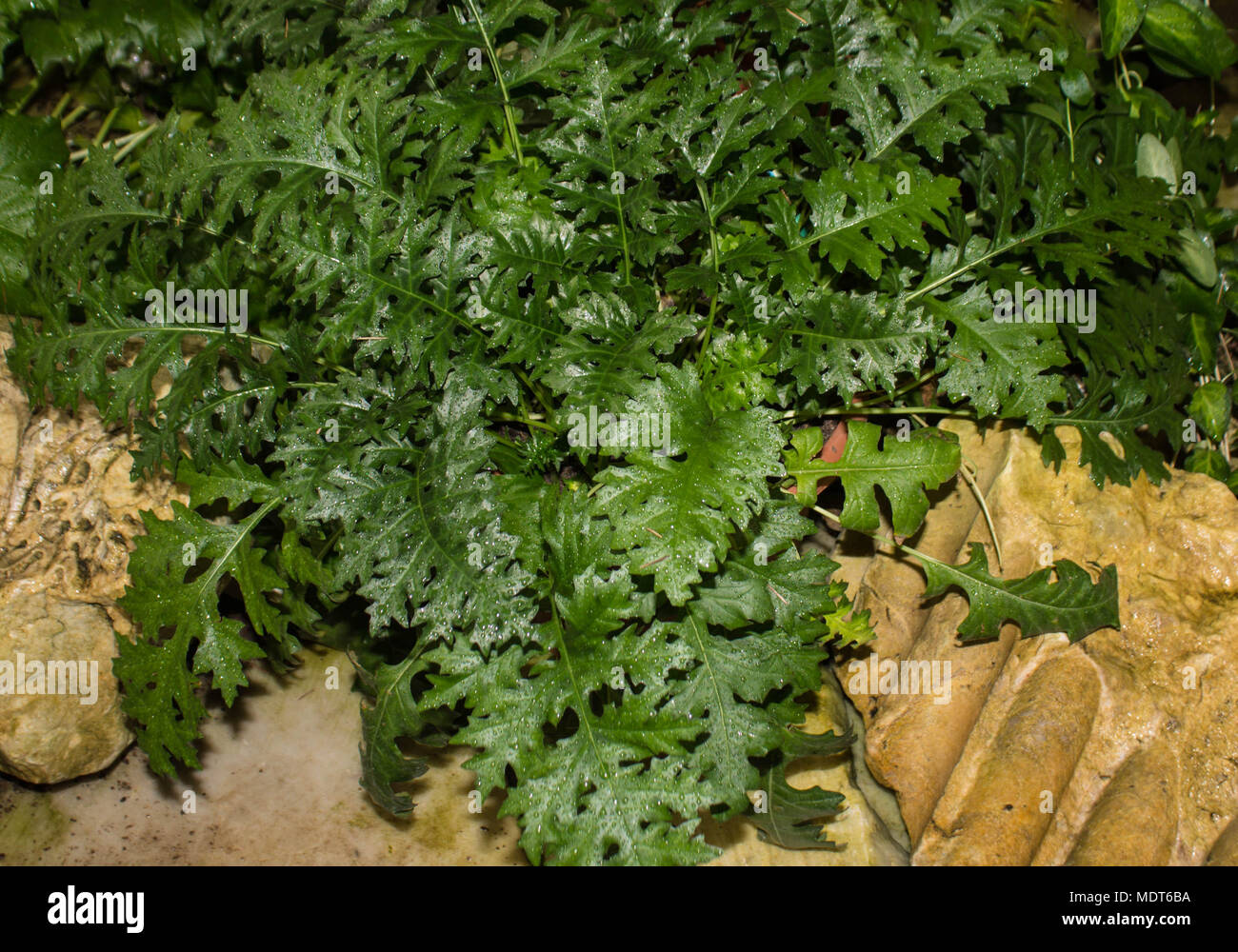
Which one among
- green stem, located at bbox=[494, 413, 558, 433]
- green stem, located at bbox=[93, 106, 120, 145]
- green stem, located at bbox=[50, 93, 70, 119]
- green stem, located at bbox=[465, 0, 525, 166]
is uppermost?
green stem, located at bbox=[50, 93, 70, 119]

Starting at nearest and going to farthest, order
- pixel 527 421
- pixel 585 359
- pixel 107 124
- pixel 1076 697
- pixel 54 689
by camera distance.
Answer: pixel 585 359
pixel 1076 697
pixel 54 689
pixel 527 421
pixel 107 124

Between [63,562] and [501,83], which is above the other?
[501,83]

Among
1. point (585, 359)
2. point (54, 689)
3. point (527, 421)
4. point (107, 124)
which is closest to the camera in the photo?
point (585, 359)

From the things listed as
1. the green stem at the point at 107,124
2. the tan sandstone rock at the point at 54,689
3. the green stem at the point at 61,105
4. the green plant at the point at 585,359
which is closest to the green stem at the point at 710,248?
the green plant at the point at 585,359

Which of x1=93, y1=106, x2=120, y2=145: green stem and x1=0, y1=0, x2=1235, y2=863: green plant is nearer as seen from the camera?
x1=0, y1=0, x2=1235, y2=863: green plant

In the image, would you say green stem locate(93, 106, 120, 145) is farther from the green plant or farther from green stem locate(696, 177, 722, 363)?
green stem locate(696, 177, 722, 363)

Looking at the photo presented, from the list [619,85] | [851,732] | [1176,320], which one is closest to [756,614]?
[851,732]

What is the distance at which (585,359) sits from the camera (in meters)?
2.60

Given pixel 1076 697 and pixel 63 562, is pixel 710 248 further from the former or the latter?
pixel 63 562

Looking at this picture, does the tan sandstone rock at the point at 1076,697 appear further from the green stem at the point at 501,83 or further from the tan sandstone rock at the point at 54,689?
the tan sandstone rock at the point at 54,689

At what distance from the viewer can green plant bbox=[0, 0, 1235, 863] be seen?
2.43 metres

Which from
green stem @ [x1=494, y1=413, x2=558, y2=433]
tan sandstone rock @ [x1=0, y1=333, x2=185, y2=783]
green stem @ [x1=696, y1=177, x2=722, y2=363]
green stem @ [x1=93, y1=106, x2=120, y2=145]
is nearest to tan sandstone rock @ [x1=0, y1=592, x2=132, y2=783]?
tan sandstone rock @ [x1=0, y1=333, x2=185, y2=783]

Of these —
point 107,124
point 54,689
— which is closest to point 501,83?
point 107,124
